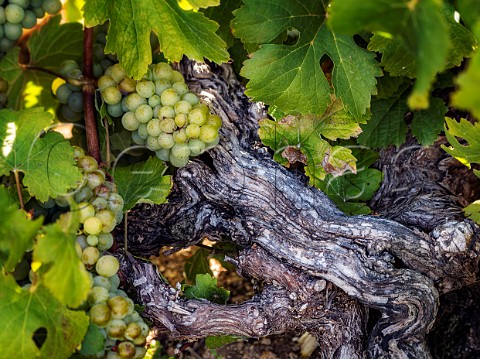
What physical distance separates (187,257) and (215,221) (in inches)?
20.1

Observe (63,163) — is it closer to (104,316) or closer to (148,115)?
(148,115)

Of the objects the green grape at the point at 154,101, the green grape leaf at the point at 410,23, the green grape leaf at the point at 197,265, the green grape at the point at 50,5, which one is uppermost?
the green grape leaf at the point at 410,23

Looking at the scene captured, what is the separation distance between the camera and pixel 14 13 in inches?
63.6

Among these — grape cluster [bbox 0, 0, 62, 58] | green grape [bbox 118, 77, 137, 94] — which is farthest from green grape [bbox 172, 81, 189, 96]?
grape cluster [bbox 0, 0, 62, 58]

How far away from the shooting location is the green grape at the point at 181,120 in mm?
1468

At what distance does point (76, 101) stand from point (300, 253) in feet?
2.43

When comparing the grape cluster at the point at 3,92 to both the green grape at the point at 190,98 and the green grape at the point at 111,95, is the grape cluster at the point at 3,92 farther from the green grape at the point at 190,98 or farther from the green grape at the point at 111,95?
the green grape at the point at 190,98

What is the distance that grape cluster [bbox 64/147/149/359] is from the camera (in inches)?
49.8

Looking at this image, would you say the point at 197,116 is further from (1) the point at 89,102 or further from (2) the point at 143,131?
(1) the point at 89,102

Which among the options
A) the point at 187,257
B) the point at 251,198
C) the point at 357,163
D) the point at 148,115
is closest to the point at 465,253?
the point at 357,163

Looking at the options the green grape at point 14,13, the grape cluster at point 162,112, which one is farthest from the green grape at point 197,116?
the green grape at point 14,13

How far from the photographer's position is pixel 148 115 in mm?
1505

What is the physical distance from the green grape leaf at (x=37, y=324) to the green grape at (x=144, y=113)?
482 mm

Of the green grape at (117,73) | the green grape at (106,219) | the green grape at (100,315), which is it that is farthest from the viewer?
the green grape at (117,73)
